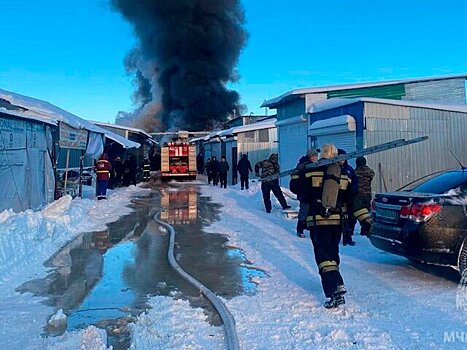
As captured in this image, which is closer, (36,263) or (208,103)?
(36,263)

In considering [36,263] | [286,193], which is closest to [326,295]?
[36,263]

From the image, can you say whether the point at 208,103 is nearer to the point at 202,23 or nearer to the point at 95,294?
the point at 202,23

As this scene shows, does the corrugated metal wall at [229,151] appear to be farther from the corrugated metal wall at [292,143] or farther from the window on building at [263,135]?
the corrugated metal wall at [292,143]

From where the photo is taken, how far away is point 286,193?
15234 millimetres

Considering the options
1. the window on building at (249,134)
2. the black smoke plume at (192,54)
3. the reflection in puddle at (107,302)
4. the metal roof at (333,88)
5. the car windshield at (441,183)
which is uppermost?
the black smoke plume at (192,54)

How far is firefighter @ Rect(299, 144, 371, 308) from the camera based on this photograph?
16.8 feet

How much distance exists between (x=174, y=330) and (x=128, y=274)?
2.55 m

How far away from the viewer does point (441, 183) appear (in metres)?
6.63

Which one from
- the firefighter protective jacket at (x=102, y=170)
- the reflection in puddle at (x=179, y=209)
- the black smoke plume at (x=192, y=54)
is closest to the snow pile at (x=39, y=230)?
the reflection in puddle at (x=179, y=209)

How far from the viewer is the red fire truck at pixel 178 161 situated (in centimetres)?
3231

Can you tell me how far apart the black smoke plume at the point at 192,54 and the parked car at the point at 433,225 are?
47175mm

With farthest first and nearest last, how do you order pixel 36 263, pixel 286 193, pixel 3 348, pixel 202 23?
pixel 202 23 → pixel 286 193 → pixel 36 263 → pixel 3 348

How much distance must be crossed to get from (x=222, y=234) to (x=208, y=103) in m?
44.1

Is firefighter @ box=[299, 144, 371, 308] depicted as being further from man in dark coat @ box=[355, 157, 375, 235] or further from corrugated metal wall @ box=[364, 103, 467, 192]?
corrugated metal wall @ box=[364, 103, 467, 192]
